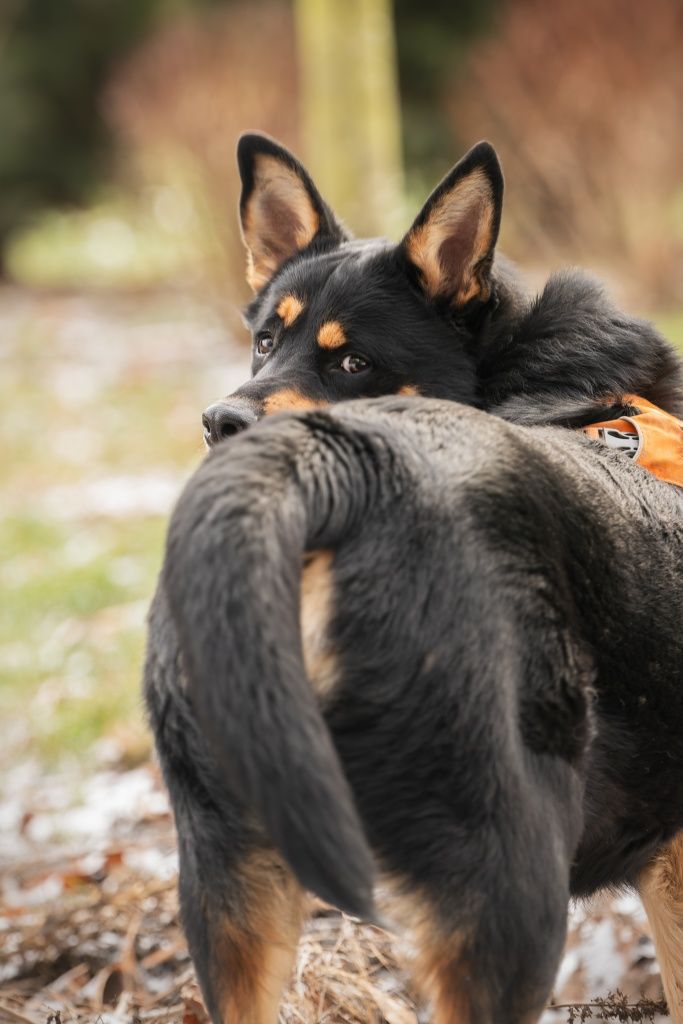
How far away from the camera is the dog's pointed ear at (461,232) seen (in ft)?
10.7

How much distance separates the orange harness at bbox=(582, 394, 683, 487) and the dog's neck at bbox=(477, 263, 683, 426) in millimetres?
129

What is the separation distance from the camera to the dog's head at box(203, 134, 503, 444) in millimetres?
3301

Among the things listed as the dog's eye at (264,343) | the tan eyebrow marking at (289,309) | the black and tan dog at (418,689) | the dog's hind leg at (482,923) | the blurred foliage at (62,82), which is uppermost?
the blurred foliage at (62,82)

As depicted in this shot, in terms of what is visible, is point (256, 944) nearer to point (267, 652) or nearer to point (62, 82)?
point (267, 652)

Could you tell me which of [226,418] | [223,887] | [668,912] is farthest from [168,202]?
[223,887]

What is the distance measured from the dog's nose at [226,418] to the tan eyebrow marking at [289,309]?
60cm

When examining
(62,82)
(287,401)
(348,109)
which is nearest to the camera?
(287,401)

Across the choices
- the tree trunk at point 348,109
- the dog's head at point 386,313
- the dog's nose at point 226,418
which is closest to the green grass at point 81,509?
the dog's nose at point 226,418

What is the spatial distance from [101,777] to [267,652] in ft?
11.3

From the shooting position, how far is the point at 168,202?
13.8 m

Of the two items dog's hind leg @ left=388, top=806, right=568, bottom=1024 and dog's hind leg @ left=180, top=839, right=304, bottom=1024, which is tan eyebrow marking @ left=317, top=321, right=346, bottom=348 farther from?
dog's hind leg @ left=388, top=806, right=568, bottom=1024

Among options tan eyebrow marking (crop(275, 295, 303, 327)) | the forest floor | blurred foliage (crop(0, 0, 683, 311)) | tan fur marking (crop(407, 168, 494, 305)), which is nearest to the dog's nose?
tan eyebrow marking (crop(275, 295, 303, 327))

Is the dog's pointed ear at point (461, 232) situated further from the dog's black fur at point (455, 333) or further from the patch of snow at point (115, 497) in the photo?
the patch of snow at point (115, 497)

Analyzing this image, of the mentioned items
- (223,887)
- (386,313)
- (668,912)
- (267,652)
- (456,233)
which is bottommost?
(668,912)
